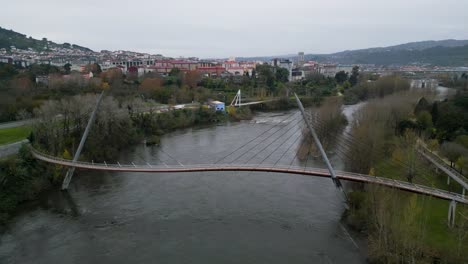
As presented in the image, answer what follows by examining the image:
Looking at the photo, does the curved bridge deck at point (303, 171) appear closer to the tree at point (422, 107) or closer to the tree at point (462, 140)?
the tree at point (462, 140)

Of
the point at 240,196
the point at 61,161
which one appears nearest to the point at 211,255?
the point at 240,196

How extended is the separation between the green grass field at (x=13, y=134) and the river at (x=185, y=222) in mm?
2731

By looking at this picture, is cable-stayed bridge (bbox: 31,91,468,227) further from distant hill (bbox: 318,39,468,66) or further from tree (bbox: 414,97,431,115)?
distant hill (bbox: 318,39,468,66)

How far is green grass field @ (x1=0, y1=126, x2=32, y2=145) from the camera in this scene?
11.8 meters

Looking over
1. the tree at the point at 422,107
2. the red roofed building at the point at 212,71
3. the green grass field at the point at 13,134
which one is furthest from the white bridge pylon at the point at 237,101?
the green grass field at the point at 13,134

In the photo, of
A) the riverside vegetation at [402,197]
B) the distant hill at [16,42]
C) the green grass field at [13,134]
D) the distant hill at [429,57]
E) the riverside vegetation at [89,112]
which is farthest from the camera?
the distant hill at [429,57]

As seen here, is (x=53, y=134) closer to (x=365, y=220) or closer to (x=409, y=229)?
(x=365, y=220)

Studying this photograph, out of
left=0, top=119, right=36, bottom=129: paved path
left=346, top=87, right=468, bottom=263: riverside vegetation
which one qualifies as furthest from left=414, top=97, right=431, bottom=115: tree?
left=0, top=119, right=36, bottom=129: paved path

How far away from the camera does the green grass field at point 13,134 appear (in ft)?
38.8

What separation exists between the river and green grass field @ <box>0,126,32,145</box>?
273 cm

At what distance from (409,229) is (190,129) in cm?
1386

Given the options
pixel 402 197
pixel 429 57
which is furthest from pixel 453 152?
pixel 429 57

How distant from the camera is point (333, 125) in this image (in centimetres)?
1518

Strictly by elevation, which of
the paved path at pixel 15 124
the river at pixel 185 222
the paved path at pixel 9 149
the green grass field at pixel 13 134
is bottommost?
the river at pixel 185 222
